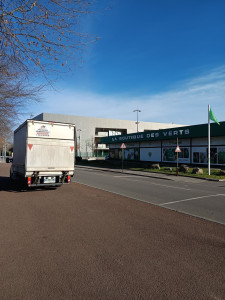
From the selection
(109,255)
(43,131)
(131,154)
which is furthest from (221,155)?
(109,255)

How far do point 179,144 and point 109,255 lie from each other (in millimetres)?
26110

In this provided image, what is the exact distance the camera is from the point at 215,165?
24.8 metres

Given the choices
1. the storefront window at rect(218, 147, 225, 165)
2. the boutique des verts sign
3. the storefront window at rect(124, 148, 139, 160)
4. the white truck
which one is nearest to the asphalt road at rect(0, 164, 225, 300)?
the white truck

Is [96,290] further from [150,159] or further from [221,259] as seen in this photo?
[150,159]

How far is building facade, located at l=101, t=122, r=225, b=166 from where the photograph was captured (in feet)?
80.0

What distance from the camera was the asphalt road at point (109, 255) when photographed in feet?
10.3

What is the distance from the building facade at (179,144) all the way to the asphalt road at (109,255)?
19.2 meters

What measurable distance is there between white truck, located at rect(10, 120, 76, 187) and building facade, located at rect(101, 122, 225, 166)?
15.4 metres

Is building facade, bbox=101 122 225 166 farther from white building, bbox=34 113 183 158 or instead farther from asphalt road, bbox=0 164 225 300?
white building, bbox=34 113 183 158

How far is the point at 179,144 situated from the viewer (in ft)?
94.8

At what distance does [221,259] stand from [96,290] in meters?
2.28

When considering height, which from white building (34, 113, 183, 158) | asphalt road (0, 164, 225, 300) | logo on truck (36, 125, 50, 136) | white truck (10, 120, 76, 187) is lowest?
asphalt road (0, 164, 225, 300)

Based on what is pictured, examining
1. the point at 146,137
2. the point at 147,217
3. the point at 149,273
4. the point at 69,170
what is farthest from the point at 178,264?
the point at 146,137

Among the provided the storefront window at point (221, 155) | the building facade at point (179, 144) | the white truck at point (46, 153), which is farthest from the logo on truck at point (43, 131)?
the storefront window at point (221, 155)
